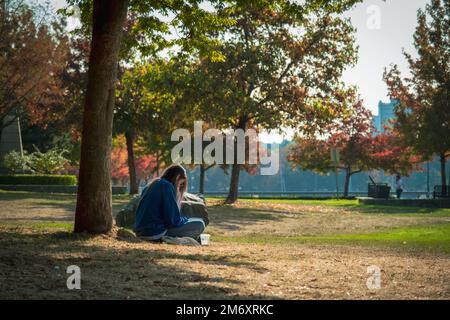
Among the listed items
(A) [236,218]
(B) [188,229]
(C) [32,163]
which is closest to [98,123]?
(B) [188,229]

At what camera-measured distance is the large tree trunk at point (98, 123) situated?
431 inches

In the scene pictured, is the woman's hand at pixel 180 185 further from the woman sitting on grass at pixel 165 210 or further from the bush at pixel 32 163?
the bush at pixel 32 163

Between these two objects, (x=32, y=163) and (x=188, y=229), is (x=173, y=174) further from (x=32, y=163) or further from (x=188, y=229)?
(x=32, y=163)

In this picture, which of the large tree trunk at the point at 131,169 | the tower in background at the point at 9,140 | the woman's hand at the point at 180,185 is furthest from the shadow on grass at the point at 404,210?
the tower in background at the point at 9,140

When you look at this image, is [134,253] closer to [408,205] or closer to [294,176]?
[408,205]

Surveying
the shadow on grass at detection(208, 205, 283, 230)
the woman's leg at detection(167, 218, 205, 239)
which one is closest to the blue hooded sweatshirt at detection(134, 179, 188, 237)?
the woman's leg at detection(167, 218, 205, 239)

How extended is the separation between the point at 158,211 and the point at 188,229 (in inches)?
35.4

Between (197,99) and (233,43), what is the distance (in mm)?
3087

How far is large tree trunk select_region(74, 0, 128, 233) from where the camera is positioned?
10938mm

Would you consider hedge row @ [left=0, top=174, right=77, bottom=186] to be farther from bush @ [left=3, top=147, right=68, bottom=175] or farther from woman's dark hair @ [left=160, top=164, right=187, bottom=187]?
woman's dark hair @ [left=160, top=164, right=187, bottom=187]

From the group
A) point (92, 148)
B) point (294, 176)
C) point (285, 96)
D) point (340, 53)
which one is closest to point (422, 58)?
point (340, 53)

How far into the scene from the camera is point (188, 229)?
11180 millimetres

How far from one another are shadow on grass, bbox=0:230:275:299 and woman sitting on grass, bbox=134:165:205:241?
554mm

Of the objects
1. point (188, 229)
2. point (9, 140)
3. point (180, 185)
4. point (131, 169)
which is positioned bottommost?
point (188, 229)
